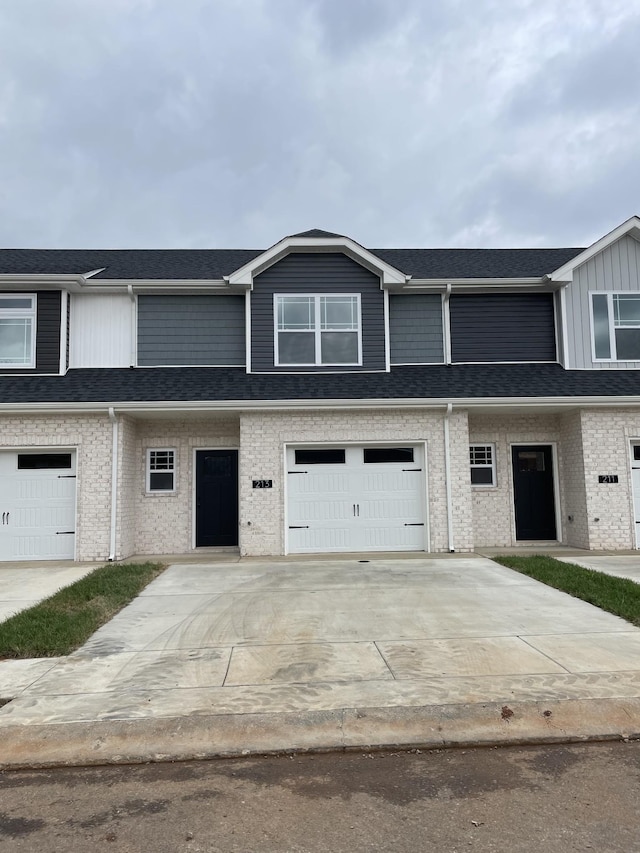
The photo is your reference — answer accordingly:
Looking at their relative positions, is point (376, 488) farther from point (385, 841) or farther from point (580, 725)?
point (385, 841)

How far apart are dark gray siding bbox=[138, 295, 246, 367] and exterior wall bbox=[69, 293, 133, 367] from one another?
35 cm

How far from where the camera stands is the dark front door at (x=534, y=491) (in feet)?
45.6

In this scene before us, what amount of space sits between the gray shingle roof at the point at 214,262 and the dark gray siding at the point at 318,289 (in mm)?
767

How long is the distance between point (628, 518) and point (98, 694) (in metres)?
11.2

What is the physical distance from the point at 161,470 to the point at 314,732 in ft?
32.3

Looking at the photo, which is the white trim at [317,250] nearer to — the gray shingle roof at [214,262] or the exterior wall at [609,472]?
the gray shingle roof at [214,262]

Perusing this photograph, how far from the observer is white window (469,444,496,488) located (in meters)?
13.9

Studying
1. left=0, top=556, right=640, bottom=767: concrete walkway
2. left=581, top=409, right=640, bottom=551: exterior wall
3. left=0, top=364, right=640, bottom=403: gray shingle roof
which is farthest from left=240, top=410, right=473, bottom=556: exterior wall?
left=0, top=556, right=640, bottom=767: concrete walkway

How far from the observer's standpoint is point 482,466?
45.6ft

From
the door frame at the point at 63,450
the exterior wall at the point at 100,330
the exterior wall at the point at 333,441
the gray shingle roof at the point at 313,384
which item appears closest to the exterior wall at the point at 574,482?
the gray shingle roof at the point at 313,384

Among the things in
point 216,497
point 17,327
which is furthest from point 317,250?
point 17,327

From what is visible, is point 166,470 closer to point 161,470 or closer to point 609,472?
point 161,470

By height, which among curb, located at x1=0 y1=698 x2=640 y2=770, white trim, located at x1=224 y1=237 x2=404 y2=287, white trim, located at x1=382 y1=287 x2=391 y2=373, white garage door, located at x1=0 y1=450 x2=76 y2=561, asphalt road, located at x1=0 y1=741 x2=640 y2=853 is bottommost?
asphalt road, located at x1=0 y1=741 x2=640 y2=853

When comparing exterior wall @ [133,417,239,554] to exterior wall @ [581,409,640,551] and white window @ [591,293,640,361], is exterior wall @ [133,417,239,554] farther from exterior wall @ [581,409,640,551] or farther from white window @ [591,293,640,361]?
white window @ [591,293,640,361]
